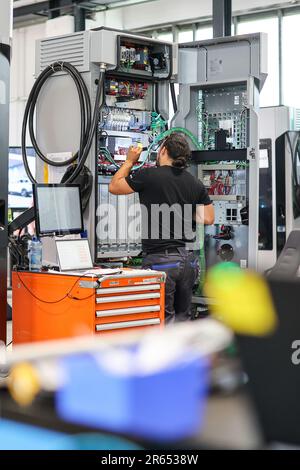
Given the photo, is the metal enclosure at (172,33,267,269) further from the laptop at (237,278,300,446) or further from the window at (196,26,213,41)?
the window at (196,26,213,41)

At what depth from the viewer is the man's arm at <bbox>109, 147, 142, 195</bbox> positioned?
5250 mm

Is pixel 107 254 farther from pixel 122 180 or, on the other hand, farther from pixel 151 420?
pixel 151 420

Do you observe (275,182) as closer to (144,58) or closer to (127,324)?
(144,58)

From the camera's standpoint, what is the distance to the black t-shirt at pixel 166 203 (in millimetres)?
Result: 5160

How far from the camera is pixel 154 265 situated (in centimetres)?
523

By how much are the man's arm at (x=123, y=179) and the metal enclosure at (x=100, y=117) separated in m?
0.41

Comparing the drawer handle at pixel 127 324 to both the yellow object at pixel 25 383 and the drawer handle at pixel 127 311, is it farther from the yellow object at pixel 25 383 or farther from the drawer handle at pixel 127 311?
the yellow object at pixel 25 383

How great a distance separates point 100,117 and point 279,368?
4.75 metres

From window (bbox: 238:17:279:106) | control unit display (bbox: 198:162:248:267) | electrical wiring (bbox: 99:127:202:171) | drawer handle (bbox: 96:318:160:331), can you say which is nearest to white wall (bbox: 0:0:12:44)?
electrical wiring (bbox: 99:127:202:171)

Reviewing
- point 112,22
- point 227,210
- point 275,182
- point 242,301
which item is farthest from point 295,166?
point 242,301

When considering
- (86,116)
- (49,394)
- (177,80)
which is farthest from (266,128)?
(49,394)

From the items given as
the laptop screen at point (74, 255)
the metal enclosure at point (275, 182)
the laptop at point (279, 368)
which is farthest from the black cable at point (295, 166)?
the laptop at point (279, 368)

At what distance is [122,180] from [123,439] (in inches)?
170

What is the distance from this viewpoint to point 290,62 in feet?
37.0
